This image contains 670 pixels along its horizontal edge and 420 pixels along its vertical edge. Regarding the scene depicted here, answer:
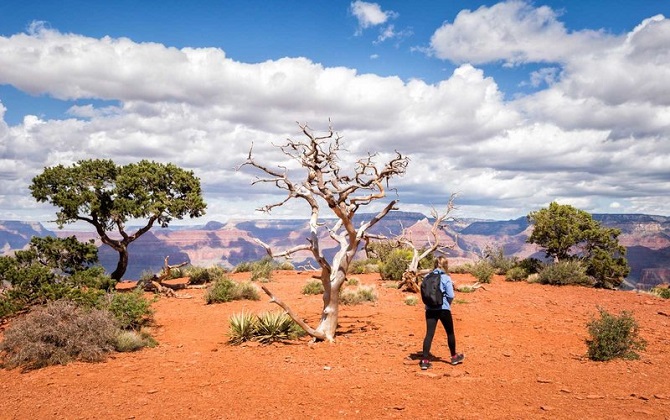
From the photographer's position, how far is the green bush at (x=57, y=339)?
9094 mm

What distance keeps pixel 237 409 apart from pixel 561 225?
2279 centimetres

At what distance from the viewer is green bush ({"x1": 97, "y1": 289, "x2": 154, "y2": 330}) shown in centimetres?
1192

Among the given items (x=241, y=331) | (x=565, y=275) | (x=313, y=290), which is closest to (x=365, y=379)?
(x=241, y=331)

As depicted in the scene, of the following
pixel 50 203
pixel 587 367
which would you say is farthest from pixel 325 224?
pixel 50 203

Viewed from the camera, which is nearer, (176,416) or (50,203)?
(176,416)

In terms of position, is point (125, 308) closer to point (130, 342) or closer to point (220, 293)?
point (130, 342)

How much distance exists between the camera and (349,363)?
888cm

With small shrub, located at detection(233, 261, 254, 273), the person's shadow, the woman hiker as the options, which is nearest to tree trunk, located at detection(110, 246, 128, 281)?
small shrub, located at detection(233, 261, 254, 273)

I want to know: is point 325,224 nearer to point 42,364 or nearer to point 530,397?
point 530,397

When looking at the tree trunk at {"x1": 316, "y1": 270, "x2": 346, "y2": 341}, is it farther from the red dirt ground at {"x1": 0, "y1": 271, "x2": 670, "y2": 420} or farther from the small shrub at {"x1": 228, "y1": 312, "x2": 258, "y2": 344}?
the small shrub at {"x1": 228, "y1": 312, "x2": 258, "y2": 344}

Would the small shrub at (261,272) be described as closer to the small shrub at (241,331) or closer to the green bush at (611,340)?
the small shrub at (241,331)

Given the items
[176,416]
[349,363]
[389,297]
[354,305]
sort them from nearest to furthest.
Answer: [176,416] < [349,363] < [354,305] < [389,297]

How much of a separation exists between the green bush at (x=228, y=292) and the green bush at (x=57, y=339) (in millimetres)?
7269

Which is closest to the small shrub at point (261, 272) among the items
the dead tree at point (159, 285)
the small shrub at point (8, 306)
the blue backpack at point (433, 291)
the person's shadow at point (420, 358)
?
the dead tree at point (159, 285)
